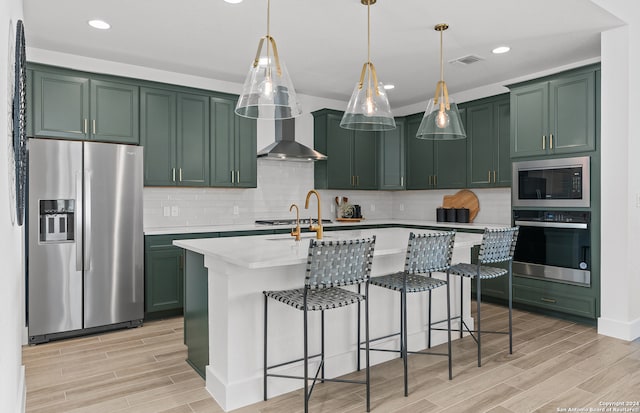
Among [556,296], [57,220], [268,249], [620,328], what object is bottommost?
[620,328]

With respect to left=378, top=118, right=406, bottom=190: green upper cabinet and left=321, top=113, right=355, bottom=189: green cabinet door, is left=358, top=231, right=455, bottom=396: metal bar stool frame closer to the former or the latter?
left=321, top=113, right=355, bottom=189: green cabinet door

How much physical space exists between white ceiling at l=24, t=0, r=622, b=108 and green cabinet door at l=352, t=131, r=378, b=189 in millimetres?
1301

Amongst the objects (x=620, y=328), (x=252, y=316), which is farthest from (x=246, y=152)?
(x=620, y=328)

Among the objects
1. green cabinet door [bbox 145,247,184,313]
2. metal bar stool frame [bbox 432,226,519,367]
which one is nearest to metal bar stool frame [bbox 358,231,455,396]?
metal bar stool frame [bbox 432,226,519,367]

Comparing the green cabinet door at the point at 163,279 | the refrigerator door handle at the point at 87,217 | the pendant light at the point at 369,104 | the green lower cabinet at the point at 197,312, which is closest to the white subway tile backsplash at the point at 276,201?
the green cabinet door at the point at 163,279

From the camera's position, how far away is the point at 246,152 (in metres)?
5.08

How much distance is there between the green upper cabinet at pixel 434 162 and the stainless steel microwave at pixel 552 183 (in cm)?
97

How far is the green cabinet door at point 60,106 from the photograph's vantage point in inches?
151

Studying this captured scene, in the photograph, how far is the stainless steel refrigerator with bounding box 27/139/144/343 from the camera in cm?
363

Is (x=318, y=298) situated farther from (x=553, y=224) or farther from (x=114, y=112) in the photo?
(x=114, y=112)

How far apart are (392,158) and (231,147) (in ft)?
8.08

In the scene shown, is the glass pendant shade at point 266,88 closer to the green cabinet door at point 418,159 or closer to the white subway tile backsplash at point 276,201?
the white subway tile backsplash at point 276,201

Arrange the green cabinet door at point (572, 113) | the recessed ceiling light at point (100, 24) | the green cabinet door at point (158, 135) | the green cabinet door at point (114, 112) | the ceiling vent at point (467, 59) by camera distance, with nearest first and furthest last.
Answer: the recessed ceiling light at point (100, 24)
the green cabinet door at point (572, 113)
the green cabinet door at point (114, 112)
the ceiling vent at point (467, 59)
the green cabinet door at point (158, 135)

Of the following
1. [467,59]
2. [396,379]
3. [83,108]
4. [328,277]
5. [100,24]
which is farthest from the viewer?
[467,59]
